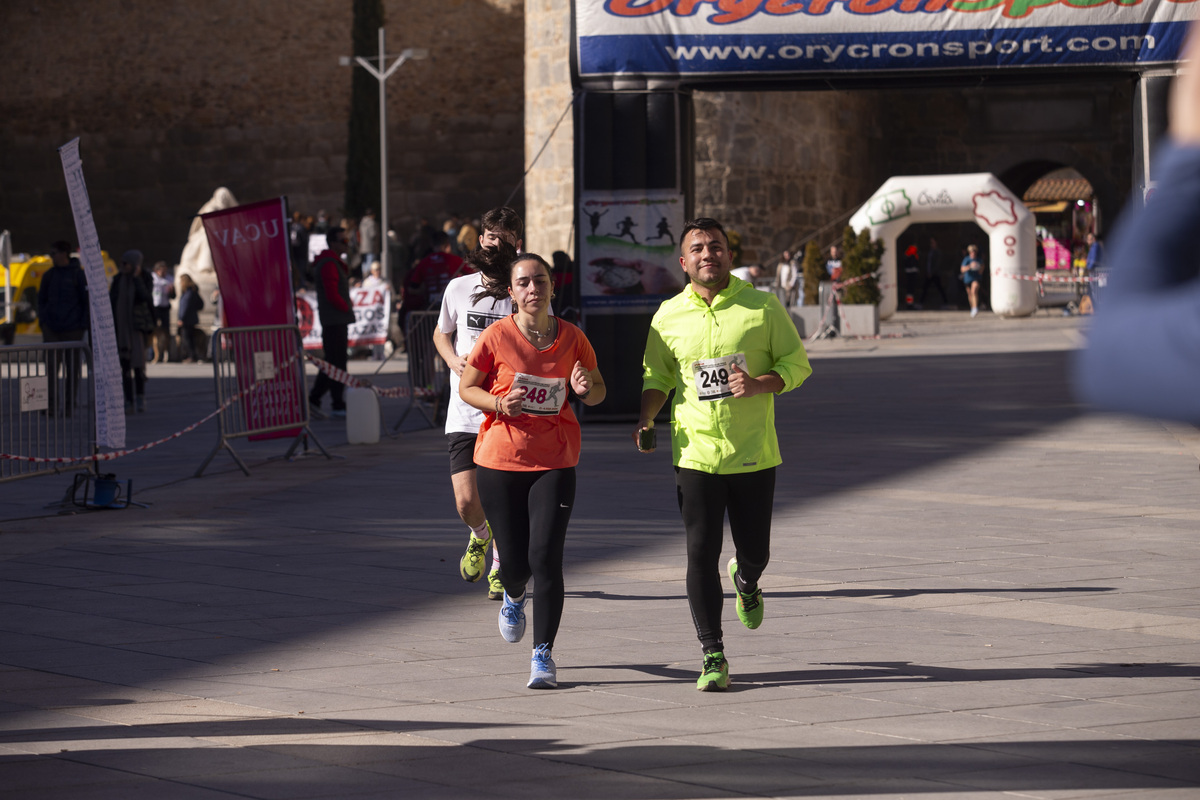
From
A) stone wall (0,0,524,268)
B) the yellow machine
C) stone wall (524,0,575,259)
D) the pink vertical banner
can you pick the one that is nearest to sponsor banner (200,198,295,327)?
the pink vertical banner

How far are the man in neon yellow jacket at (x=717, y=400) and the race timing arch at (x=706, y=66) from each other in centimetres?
767

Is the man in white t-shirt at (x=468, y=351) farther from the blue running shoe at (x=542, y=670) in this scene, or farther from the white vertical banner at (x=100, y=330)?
the white vertical banner at (x=100, y=330)

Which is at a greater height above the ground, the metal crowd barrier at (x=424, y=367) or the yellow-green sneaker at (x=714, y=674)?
the metal crowd barrier at (x=424, y=367)

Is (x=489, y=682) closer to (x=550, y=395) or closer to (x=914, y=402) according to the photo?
(x=550, y=395)

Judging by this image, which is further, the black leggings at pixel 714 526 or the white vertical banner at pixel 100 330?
the white vertical banner at pixel 100 330

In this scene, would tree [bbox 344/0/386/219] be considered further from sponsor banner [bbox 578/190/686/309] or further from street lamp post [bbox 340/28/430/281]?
sponsor banner [bbox 578/190/686/309]

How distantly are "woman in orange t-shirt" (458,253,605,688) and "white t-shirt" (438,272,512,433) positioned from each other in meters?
0.93

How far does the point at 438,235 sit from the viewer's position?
15.4 meters

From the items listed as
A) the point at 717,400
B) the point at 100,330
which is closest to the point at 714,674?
the point at 717,400

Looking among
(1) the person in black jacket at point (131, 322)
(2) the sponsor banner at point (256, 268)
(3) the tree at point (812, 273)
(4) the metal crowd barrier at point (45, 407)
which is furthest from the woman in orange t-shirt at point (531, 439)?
(3) the tree at point (812, 273)

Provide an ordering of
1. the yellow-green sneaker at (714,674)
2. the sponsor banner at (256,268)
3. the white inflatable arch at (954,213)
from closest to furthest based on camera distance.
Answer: the yellow-green sneaker at (714,674) → the sponsor banner at (256,268) → the white inflatable arch at (954,213)

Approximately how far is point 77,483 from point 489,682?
577 cm

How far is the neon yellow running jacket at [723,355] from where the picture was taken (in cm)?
552

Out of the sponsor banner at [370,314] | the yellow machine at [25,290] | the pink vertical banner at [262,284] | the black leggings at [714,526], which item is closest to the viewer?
the black leggings at [714,526]
